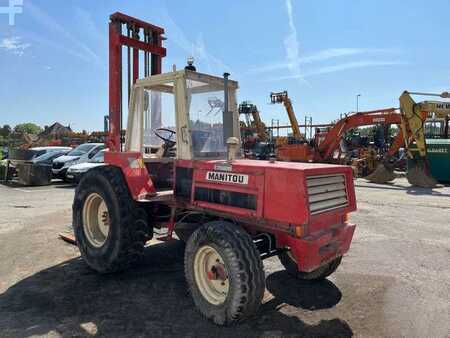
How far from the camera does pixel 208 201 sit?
431 cm

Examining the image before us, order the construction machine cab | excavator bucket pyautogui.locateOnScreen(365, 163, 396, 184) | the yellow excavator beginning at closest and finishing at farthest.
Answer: the construction machine cab → the yellow excavator → excavator bucket pyautogui.locateOnScreen(365, 163, 396, 184)

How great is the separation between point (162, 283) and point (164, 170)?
55.7 inches

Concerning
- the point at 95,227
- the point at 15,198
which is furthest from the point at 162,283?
the point at 15,198

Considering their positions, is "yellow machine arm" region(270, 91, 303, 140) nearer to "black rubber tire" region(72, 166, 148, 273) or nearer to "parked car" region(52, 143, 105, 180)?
"parked car" region(52, 143, 105, 180)

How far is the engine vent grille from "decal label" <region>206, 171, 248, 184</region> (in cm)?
64

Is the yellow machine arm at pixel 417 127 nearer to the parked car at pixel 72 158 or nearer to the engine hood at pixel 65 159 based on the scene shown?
the parked car at pixel 72 158

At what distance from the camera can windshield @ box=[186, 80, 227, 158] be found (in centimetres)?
461

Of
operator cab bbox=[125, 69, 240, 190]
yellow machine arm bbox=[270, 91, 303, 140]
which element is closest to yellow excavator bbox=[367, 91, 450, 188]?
yellow machine arm bbox=[270, 91, 303, 140]

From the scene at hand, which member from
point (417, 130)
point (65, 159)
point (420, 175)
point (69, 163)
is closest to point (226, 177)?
point (420, 175)

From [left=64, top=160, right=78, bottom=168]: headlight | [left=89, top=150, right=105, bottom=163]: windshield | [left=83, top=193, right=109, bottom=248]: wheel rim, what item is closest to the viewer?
[left=83, top=193, right=109, bottom=248]: wheel rim

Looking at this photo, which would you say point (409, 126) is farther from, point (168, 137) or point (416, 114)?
point (168, 137)

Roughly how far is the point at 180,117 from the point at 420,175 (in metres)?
13.2

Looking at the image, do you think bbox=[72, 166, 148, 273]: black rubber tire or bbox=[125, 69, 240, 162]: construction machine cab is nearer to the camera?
bbox=[125, 69, 240, 162]: construction machine cab

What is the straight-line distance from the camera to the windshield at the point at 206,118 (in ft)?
15.1
